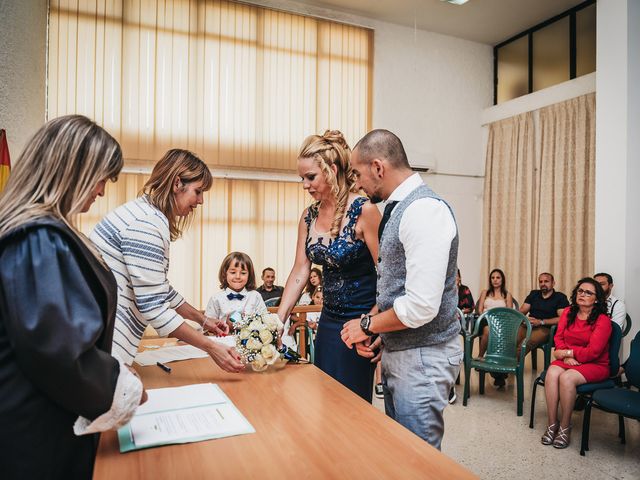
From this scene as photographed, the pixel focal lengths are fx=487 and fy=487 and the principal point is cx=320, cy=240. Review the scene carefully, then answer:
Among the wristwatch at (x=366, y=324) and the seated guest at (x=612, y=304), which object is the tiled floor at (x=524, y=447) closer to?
the seated guest at (x=612, y=304)

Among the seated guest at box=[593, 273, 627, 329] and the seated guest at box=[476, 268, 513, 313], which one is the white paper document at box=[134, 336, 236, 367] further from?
the seated guest at box=[476, 268, 513, 313]

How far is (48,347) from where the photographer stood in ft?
2.92

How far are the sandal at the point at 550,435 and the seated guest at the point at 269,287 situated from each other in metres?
3.27

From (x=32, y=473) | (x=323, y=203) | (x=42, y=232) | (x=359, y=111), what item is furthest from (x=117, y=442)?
(x=359, y=111)

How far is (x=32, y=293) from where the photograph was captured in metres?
0.90

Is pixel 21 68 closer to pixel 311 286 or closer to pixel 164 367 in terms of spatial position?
pixel 164 367

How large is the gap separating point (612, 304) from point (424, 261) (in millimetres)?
4264

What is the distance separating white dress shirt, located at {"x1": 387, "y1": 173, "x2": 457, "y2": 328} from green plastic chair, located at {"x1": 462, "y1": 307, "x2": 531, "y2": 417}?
3215 mm

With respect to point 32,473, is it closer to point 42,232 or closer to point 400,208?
point 42,232

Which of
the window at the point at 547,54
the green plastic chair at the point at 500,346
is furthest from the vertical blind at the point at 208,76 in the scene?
the green plastic chair at the point at 500,346

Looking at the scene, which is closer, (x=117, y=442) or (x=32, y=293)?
(x=32, y=293)

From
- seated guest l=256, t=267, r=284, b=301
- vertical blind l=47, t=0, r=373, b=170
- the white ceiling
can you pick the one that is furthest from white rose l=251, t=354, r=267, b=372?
the white ceiling

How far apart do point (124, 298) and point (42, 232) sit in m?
0.81

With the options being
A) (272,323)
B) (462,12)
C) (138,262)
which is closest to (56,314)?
(138,262)
